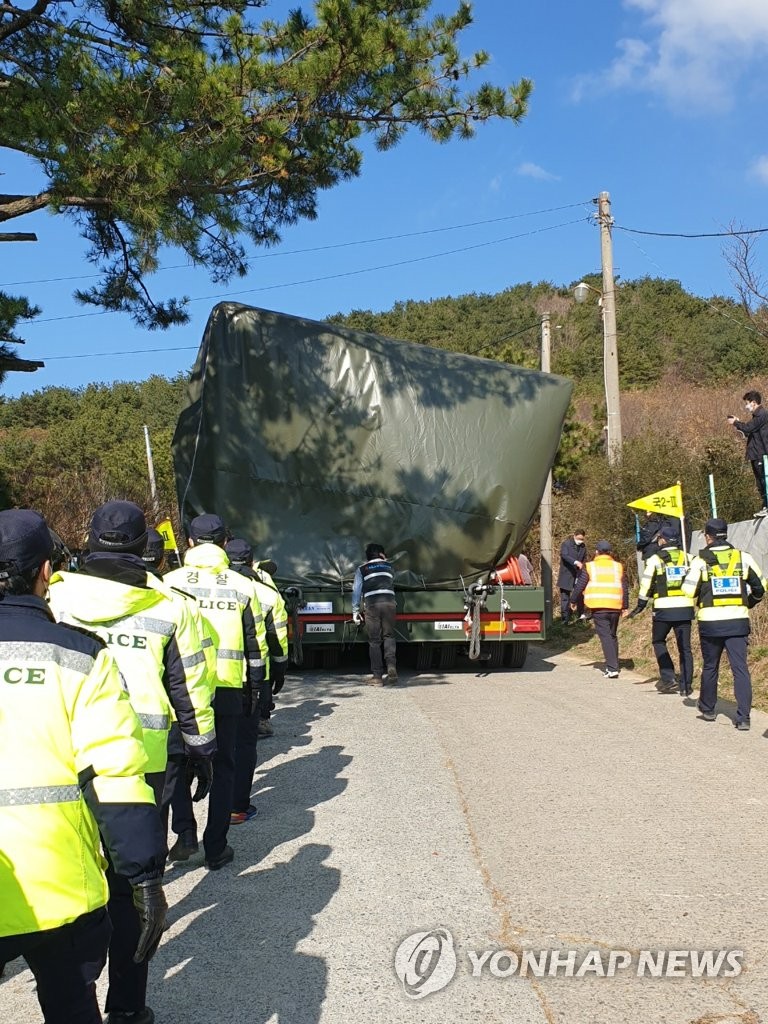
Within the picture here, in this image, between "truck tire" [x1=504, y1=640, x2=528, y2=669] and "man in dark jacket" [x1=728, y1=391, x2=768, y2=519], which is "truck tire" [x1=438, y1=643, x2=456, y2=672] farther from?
"man in dark jacket" [x1=728, y1=391, x2=768, y2=519]

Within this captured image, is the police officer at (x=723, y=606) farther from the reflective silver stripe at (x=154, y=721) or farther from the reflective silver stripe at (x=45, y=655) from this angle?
the reflective silver stripe at (x=45, y=655)

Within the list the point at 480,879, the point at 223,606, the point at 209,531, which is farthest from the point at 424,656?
the point at 480,879

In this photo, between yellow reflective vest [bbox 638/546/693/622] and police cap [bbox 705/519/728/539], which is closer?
police cap [bbox 705/519/728/539]

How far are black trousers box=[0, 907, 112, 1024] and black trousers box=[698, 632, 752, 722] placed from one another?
23.7ft

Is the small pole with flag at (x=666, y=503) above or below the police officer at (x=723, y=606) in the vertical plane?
above

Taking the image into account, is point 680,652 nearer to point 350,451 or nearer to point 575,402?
point 350,451

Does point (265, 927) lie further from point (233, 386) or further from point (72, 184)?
point (233, 386)

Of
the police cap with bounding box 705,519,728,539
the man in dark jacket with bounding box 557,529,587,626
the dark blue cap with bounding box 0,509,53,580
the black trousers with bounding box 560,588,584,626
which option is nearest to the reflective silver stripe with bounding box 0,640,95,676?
the dark blue cap with bounding box 0,509,53,580

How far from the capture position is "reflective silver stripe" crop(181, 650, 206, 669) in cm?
391

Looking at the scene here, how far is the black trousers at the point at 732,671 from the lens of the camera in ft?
28.0

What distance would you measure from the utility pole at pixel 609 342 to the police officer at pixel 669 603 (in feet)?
29.0

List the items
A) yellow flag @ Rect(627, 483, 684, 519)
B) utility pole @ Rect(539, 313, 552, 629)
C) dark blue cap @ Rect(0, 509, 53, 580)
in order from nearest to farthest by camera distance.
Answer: dark blue cap @ Rect(0, 509, 53, 580) < yellow flag @ Rect(627, 483, 684, 519) < utility pole @ Rect(539, 313, 552, 629)

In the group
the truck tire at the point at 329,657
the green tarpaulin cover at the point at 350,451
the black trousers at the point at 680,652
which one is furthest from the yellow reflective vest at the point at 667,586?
the truck tire at the point at 329,657

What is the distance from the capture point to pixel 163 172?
27.8 ft
